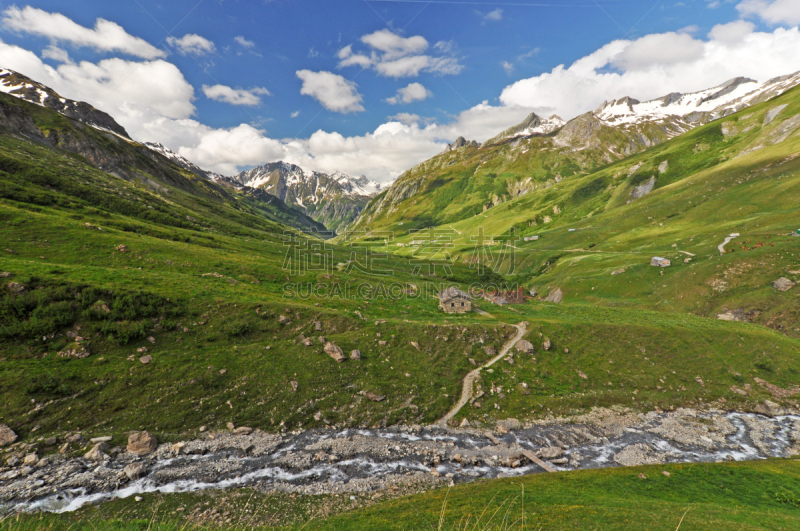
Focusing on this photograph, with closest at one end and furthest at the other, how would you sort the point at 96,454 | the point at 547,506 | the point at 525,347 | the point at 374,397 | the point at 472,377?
→ the point at 547,506 → the point at 96,454 → the point at 374,397 → the point at 472,377 → the point at 525,347

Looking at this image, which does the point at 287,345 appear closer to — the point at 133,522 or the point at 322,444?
the point at 322,444

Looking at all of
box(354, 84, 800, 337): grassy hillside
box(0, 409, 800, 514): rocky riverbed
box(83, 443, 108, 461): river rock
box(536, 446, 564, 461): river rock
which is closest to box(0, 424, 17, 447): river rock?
box(0, 409, 800, 514): rocky riverbed

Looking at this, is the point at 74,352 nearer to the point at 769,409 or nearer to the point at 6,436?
the point at 6,436

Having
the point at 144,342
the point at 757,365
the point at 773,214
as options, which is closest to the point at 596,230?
the point at 773,214

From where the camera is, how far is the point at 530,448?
34938 millimetres

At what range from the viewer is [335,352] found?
144ft

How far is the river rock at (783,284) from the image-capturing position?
224 ft

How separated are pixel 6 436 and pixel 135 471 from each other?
11.6 meters

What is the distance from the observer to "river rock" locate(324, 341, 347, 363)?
142 feet

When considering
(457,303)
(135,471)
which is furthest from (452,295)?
(135,471)

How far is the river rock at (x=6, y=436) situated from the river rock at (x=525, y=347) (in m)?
60.8

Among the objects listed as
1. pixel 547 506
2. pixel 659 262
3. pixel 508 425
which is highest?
pixel 659 262

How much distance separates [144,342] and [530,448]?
165 ft

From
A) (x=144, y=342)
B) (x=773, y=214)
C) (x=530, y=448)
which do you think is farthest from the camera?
(x=773, y=214)
